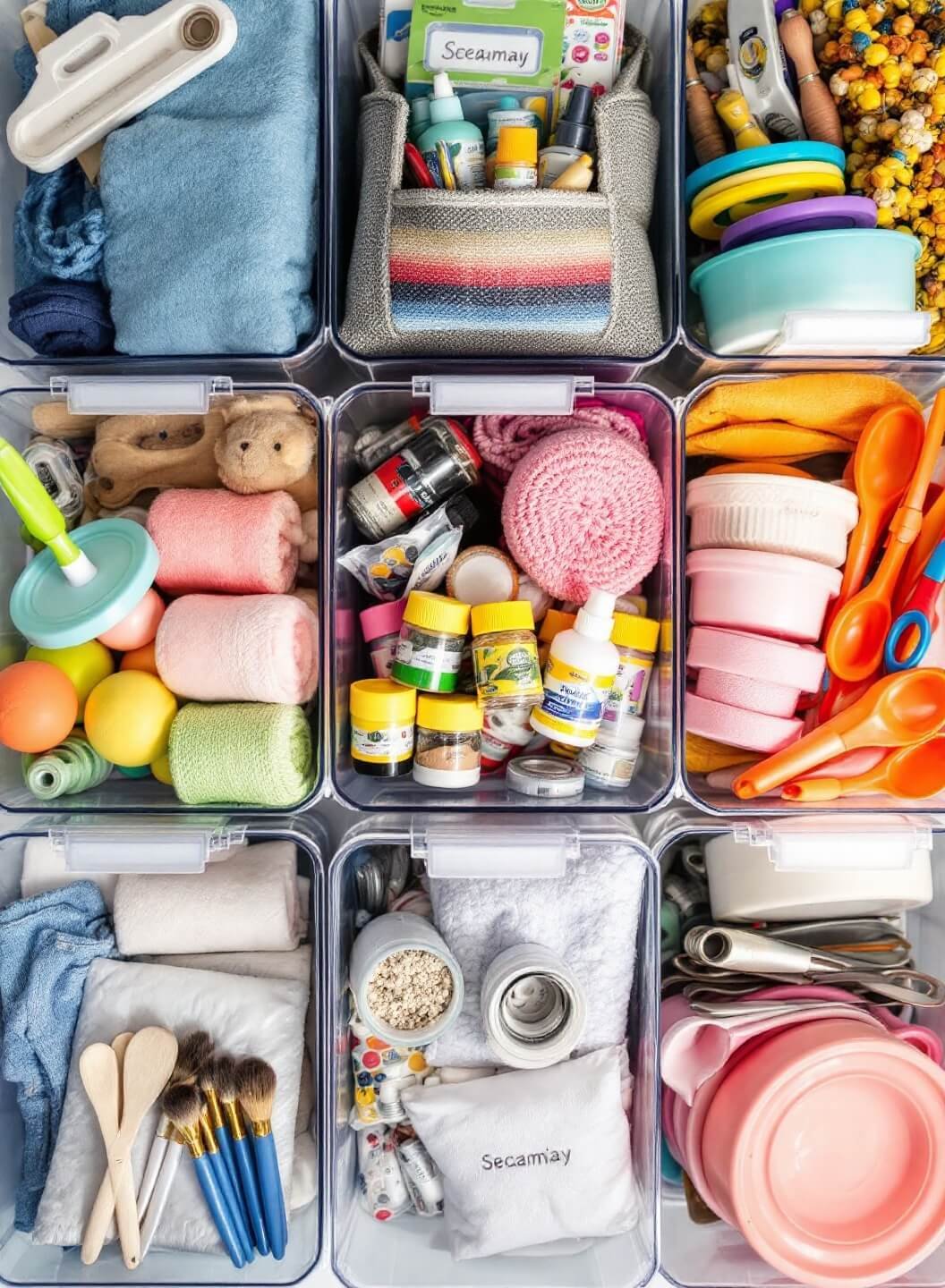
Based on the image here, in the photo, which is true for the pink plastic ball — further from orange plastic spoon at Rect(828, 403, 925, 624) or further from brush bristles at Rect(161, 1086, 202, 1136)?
orange plastic spoon at Rect(828, 403, 925, 624)

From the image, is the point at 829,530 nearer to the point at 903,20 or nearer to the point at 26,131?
the point at 903,20

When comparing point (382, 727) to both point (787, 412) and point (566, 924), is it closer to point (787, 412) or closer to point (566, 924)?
point (566, 924)

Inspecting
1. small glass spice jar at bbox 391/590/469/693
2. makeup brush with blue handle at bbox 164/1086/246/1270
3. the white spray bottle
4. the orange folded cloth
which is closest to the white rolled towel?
makeup brush with blue handle at bbox 164/1086/246/1270

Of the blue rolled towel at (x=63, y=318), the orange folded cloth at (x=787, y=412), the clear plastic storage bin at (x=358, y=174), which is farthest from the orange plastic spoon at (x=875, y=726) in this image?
the blue rolled towel at (x=63, y=318)

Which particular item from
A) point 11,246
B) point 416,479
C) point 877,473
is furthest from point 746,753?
point 11,246

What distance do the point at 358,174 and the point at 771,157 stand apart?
379 millimetres

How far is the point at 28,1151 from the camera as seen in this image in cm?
81

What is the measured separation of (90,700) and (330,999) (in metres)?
0.33

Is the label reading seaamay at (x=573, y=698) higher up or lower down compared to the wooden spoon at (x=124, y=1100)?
higher up

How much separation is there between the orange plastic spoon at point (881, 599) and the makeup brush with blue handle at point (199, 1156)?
66 centimetres

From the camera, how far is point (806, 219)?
0.75 meters

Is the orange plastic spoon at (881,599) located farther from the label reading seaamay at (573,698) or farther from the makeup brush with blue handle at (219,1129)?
the makeup brush with blue handle at (219,1129)

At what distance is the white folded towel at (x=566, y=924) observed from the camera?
0.81 m

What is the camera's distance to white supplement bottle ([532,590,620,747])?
75 centimetres
